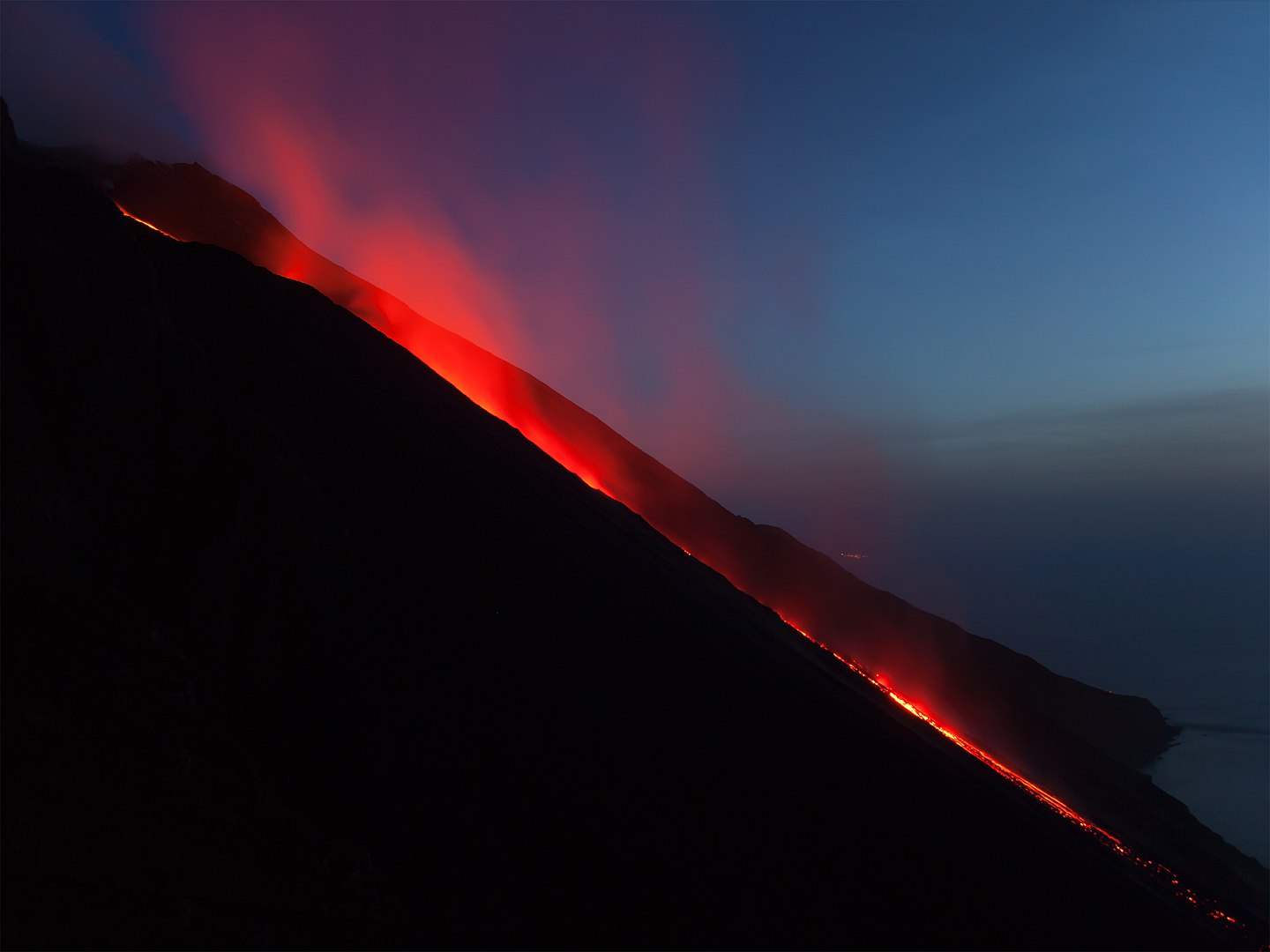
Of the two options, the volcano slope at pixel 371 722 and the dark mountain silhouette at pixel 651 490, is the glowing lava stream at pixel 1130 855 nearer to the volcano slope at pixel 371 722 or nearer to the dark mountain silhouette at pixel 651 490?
the volcano slope at pixel 371 722

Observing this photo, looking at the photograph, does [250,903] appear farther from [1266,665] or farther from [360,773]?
[1266,665]

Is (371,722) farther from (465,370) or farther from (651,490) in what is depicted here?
(651,490)

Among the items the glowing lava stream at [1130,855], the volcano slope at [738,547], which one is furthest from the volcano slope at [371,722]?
the volcano slope at [738,547]

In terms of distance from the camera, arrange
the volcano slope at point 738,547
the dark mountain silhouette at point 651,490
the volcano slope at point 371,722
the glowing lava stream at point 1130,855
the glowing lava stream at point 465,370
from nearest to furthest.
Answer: the volcano slope at point 371,722, the glowing lava stream at point 1130,855, the volcano slope at point 738,547, the glowing lava stream at point 465,370, the dark mountain silhouette at point 651,490

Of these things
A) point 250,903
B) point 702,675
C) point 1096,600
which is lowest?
point 250,903

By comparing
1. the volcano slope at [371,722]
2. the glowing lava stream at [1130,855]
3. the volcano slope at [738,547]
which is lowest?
the volcano slope at [371,722]

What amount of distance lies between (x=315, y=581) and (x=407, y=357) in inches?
441

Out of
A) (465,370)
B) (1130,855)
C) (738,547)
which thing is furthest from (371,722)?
(738,547)

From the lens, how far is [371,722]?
12.5 m

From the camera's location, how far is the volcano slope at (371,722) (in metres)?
8.70

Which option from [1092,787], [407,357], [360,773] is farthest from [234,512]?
[1092,787]

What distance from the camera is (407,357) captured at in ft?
77.8

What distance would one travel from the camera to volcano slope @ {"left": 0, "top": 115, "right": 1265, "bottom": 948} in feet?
28.6

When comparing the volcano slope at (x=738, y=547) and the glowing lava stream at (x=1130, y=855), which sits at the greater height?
the volcano slope at (x=738, y=547)
